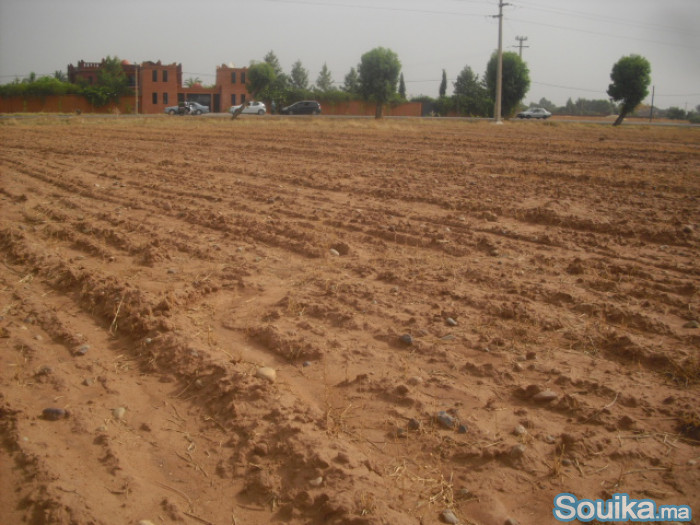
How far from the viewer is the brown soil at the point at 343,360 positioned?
274cm

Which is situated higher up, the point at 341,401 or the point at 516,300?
the point at 516,300

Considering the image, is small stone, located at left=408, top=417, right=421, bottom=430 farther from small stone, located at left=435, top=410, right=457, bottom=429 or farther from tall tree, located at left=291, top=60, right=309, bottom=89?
tall tree, located at left=291, top=60, right=309, bottom=89

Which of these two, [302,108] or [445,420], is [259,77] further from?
[445,420]

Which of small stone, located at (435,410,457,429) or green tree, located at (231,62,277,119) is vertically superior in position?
green tree, located at (231,62,277,119)

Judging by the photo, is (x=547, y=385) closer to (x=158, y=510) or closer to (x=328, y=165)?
(x=158, y=510)

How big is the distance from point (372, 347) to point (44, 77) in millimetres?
81350

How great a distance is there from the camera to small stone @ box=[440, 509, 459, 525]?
256 centimetres

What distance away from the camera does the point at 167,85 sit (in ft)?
243

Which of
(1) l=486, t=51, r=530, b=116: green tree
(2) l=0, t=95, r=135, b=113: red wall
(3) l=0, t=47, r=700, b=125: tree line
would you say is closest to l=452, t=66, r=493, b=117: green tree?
(3) l=0, t=47, r=700, b=125: tree line

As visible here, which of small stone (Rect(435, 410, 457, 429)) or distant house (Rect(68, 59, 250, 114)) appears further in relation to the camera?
distant house (Rect(68, 59, 250, 114))

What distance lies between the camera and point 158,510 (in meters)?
2.57

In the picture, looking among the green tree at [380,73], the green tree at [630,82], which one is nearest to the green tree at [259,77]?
the green tree at [380,73]

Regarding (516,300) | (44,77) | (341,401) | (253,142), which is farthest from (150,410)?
(44,77)

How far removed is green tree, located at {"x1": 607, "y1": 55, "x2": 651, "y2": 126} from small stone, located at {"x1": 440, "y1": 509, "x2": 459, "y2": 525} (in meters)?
47.9
